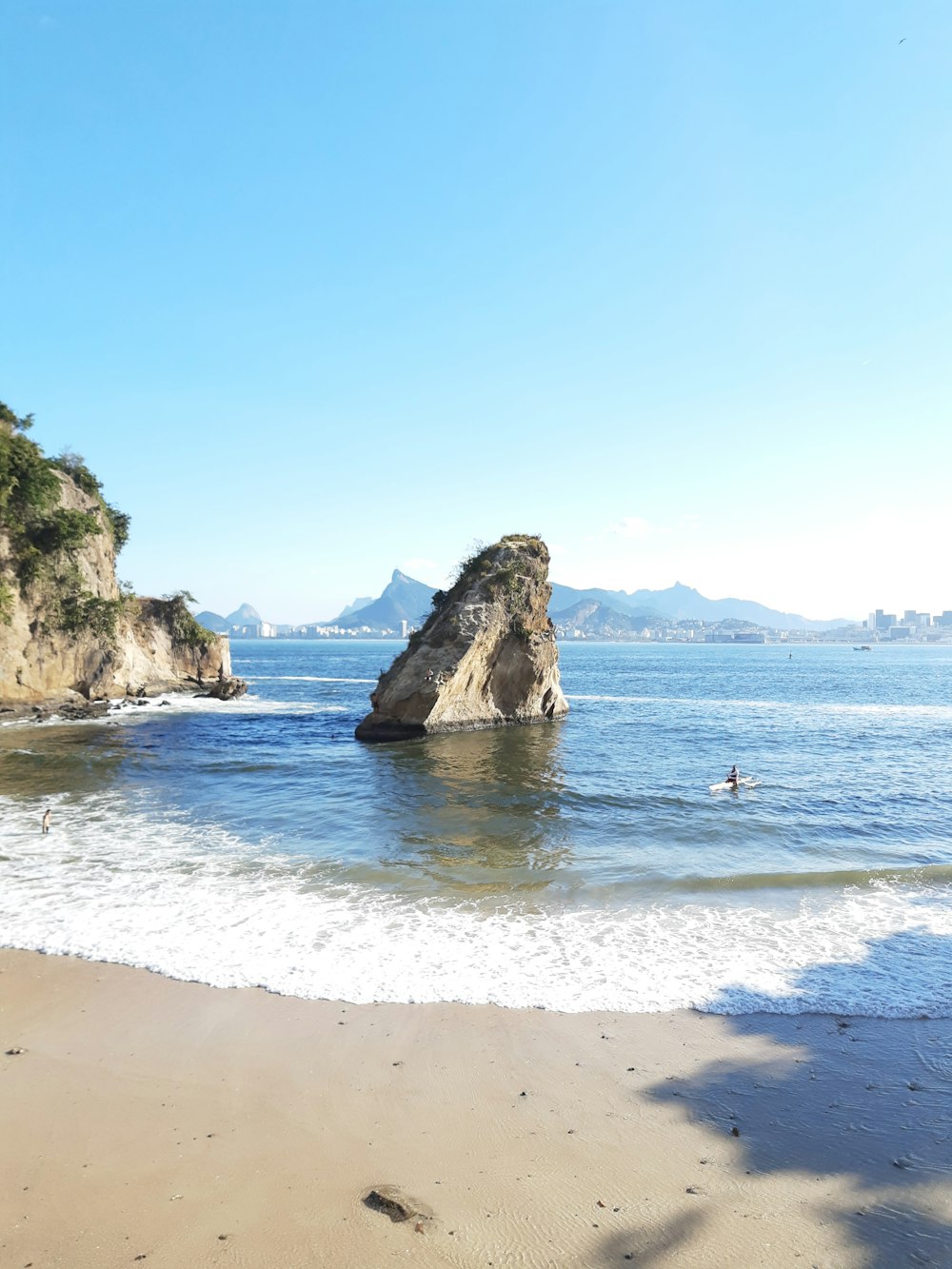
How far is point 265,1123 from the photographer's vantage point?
20.7 ft

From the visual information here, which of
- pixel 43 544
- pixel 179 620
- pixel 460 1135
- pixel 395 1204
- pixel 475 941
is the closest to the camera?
pixel 395 1204

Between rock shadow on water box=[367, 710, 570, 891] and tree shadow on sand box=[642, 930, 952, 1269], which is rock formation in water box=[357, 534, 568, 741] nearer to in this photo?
rock shadow on water box=[367, 710, 570, 891]

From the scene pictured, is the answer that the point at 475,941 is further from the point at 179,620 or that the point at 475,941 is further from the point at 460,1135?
the point at 179,620

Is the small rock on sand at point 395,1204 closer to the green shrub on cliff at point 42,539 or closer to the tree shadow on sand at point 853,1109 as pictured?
the tree shadow on sand at point 853,1109

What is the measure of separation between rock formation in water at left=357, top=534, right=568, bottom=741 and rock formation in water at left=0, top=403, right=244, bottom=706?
18.2m

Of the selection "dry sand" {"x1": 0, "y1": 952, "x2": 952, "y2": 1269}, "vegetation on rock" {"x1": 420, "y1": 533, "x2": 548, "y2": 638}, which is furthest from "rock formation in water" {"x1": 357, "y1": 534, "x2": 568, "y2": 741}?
"dry sand" {"x1": 0, "y1": 952, "x2": 952, "y2": 1269}

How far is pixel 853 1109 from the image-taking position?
660cm

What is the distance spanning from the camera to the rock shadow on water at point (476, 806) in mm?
14219

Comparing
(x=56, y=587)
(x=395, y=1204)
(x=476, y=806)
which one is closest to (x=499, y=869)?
(x=476, y=806)

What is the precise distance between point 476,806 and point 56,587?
3106 cm

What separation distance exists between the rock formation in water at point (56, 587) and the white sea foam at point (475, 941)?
27.7 meters

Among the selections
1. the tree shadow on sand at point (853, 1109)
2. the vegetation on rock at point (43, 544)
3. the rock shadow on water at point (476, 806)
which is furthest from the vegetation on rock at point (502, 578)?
the tree shadow on sand at point (853, 1109)

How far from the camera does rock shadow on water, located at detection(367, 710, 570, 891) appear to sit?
1422cm

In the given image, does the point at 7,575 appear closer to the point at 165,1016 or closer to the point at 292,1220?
the point at 165,1016
